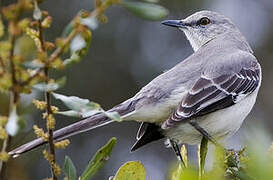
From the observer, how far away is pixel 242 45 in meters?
5.41

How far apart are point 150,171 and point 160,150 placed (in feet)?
2.94

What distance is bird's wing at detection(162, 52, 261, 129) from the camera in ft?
12.8

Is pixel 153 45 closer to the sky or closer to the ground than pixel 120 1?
closer to the sky

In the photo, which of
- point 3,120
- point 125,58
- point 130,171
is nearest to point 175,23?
point 125,58

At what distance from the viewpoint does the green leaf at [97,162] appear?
6.72 ft

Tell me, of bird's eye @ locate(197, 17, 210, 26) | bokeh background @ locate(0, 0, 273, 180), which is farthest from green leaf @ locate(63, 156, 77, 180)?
bokeh background @ locate(0, 0, 273, 180)

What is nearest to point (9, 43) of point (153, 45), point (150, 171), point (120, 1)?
point (120, 1)

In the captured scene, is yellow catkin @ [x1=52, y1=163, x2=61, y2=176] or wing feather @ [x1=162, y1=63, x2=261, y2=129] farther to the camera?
wing feather @ [x1=162, y1=63, x2=261, y2=129]

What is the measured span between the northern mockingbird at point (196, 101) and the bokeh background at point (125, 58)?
296 centimetres

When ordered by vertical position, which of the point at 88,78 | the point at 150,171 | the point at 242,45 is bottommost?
the point at 150,171

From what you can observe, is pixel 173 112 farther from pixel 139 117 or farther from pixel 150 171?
pixel 150 171

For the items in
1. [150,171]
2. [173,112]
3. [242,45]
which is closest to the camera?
[173,112]

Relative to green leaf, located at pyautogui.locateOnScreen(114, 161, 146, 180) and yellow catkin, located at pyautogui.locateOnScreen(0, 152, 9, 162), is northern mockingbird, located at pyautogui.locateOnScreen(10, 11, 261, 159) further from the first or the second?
yellow catkin, located at pyautogui.locateOnScreen(0, 152, 9, 162)

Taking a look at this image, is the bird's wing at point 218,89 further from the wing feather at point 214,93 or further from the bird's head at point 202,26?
the bird's head at point 202,26
